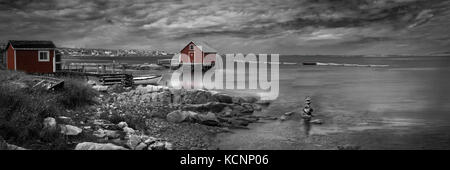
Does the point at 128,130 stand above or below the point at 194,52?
below

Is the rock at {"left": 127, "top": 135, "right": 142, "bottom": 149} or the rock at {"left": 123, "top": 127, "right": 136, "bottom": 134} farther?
the rock at {"left": 123, "top": 127, "right": 136, "bottom": 134}

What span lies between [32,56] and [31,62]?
53 cm

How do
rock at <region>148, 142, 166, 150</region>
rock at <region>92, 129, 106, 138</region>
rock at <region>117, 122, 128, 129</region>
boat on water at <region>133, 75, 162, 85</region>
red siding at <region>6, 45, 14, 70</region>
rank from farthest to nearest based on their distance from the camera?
boat on water at <region>133, 75, 162, 85</region>, red siding at <region>6, 45, 14, 70</region>, rock at <region>117, 122, 128, 129</region>, rock at <region>92, 129, 106, 138</region>, rock at <region>148, 142, 166, 150</region>

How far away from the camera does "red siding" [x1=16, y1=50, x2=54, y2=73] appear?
88.6 ft

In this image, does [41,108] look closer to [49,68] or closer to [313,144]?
[313,144]

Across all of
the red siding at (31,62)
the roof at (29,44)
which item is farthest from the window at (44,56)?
the roof at (29,44)

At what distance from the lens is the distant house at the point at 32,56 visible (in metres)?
27.0

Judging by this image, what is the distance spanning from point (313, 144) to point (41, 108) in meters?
9.64

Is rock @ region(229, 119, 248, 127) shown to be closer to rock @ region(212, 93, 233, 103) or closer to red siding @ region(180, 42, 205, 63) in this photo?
rock @ region(212, 93, 233, 103)

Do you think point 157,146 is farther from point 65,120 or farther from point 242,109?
point 242,109

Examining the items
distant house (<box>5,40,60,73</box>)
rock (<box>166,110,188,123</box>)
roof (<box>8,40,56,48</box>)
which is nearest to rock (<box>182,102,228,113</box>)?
rock (<box>166,110,188,123</box>)

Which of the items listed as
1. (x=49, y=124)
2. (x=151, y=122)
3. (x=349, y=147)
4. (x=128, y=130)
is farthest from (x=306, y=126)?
(x=49, y=124)

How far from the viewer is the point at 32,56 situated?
27.3 meters
